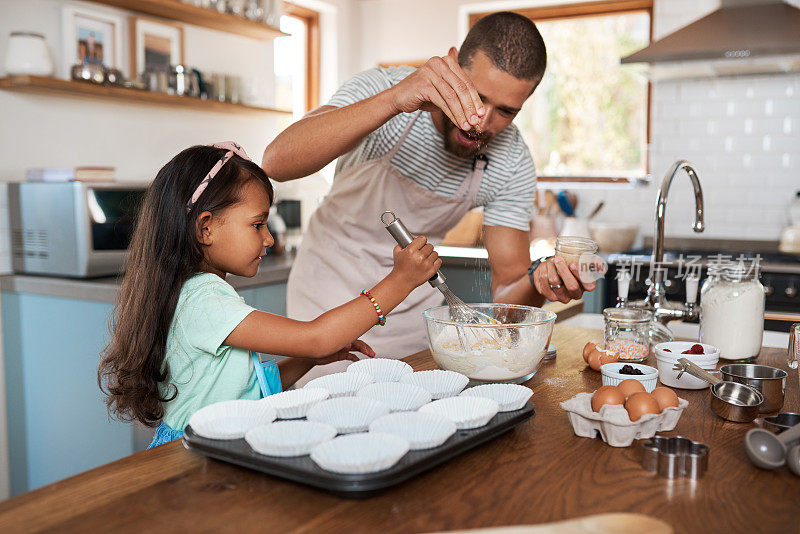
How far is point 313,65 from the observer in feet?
16.0

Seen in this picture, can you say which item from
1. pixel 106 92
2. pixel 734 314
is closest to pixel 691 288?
pixel 734 314

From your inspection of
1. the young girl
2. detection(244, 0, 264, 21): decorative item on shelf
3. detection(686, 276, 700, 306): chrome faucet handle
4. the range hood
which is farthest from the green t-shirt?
the range hood

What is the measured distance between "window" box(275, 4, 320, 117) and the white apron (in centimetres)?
278

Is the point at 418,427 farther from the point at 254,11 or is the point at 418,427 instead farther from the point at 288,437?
the point at 254,11

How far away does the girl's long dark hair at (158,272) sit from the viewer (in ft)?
4.35

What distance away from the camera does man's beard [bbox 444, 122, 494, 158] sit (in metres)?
1.88

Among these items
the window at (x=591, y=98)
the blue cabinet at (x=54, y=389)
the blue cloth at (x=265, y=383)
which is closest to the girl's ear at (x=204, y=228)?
the blue cloth at (x=265, y=383)

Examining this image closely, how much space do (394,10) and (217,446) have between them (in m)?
4.37

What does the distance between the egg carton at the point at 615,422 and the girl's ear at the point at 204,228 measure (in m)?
0.74

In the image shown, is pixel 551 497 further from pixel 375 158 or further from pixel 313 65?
pixel 313 65

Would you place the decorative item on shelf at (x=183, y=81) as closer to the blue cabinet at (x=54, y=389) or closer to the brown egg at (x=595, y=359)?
the blue cabinet at (x=54, y=389)

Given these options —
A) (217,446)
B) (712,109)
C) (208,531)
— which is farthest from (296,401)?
(712,109)

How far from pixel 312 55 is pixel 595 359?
3.86 m

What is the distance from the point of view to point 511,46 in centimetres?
169
